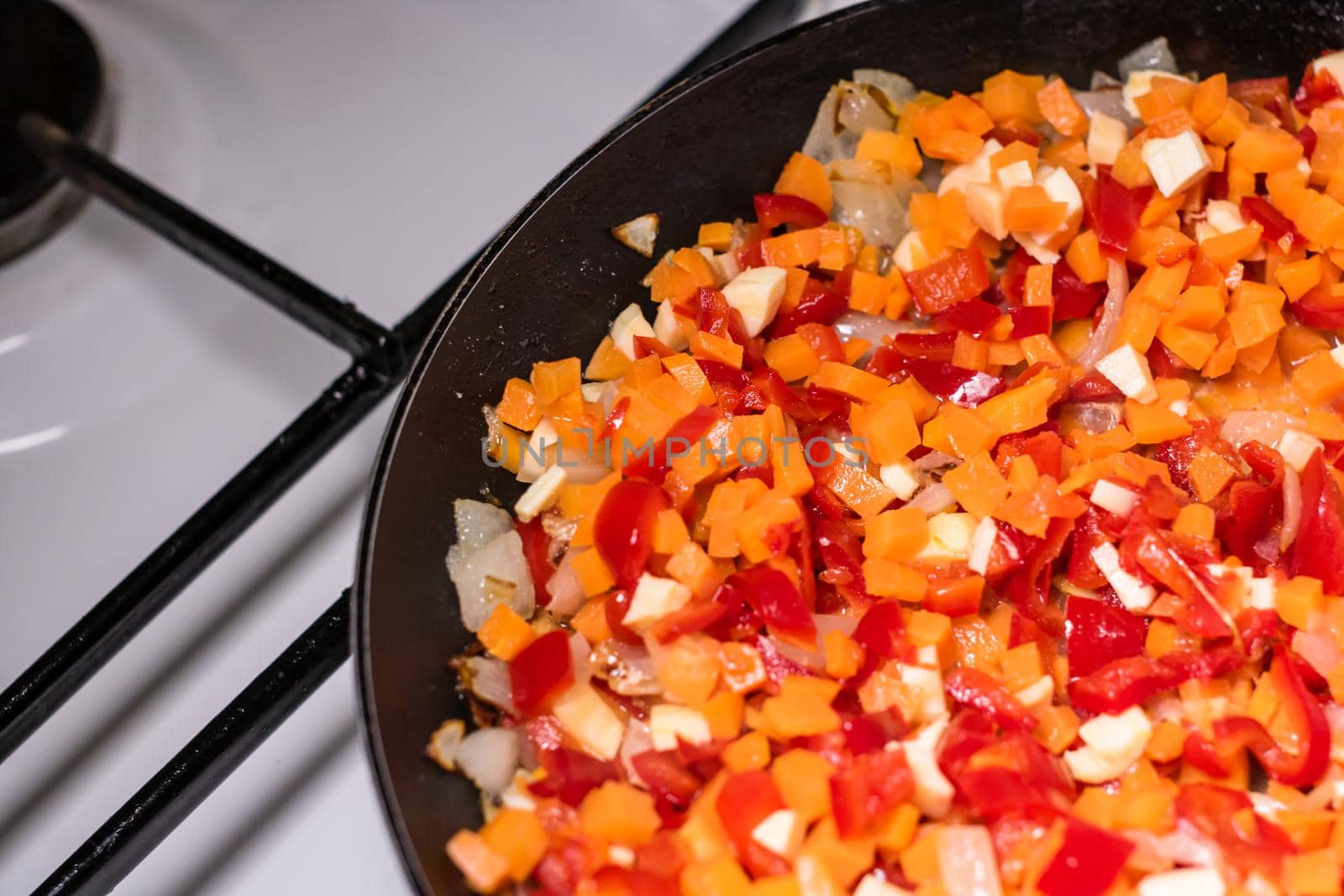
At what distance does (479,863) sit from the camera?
991 mm

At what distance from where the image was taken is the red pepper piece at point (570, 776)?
3.40ft

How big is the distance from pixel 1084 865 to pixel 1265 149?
2.80 feet

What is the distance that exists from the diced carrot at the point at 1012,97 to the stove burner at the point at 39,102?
132 centimetres

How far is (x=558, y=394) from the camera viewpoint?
48.6 inches

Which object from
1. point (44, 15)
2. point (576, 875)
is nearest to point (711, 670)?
point (576, 875)

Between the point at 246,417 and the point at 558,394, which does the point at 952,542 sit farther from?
the point at 246,417

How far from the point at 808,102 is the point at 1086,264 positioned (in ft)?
1.27

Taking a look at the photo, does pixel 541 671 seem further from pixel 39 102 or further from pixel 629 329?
pixel 39 102

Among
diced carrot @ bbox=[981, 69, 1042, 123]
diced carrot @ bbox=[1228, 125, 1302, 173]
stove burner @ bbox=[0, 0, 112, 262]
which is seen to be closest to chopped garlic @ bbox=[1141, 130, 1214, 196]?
diced carrot @ bbox=[1228, 125, 1302, 173]

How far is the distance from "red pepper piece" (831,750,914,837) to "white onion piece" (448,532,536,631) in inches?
14.2

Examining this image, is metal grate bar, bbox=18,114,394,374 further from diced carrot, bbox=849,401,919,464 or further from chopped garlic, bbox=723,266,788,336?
diced carrot, bbox=849,401,919,464

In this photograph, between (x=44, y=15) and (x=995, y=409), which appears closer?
(x=995, y=409)

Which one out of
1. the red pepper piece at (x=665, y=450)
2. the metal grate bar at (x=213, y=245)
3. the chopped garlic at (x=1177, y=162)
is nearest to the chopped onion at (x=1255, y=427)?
the chopped garlic at (x=1177, y=162)

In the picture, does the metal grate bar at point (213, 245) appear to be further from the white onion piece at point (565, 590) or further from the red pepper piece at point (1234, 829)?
the red pepper piece at point (1234, 829)
